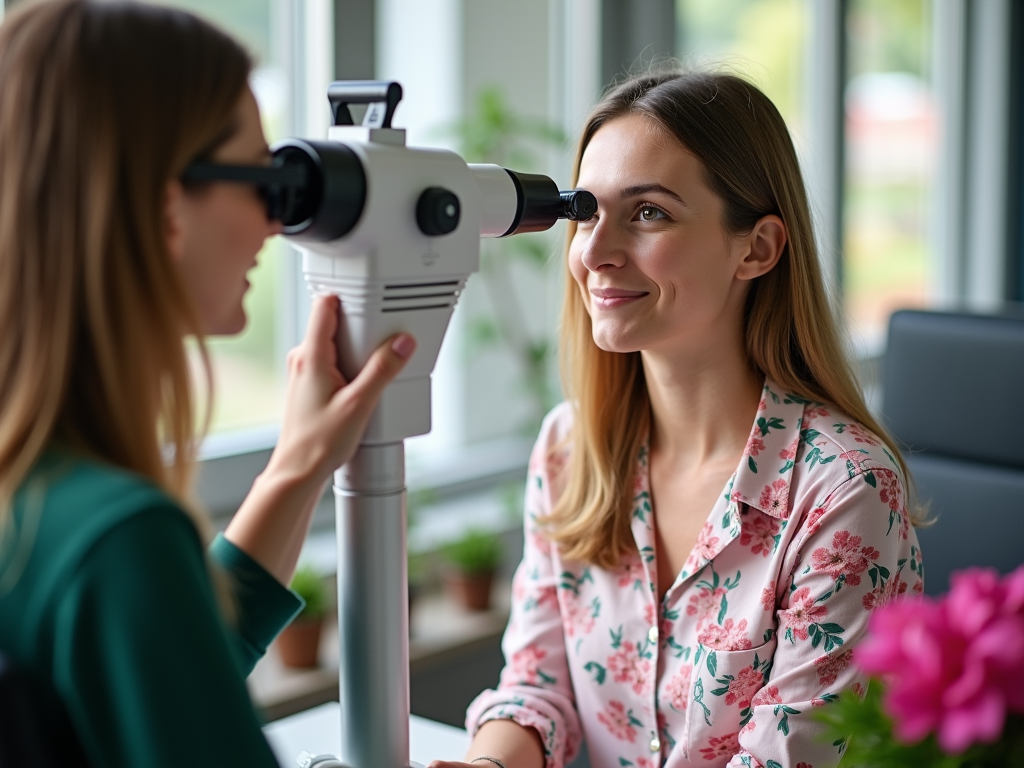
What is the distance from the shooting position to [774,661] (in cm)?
130

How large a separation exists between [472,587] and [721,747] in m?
1.14

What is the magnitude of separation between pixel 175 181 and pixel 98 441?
0.60 ft

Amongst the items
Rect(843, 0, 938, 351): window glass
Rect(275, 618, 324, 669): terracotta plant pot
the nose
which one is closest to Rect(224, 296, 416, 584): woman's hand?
the nose

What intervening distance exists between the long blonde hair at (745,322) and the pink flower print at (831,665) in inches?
10.7

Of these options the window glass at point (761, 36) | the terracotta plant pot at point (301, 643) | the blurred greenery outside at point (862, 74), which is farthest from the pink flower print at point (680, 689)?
the blurred greenery outside at point (862, 74)

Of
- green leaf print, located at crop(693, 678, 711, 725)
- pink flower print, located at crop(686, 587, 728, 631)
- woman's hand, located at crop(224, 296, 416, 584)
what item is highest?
woman's hand, located at crop(224, 296, 416, 584)

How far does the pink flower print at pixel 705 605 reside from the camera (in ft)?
4.51

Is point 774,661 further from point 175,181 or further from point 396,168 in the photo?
point 175,181

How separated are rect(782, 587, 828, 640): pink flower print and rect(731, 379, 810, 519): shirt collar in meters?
0.10

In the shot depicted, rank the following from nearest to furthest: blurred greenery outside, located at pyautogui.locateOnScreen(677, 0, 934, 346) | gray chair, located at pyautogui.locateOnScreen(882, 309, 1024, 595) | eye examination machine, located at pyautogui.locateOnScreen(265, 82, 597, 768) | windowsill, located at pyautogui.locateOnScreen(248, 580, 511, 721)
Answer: eye examination machine, located at pyautogui.locateOnScreen(265, 82, 597, 768)
gray chair, located at pyautogui.locateOnScreen(882, 309, 1024, 595)
windowsill, located at pyautogui.locateOnScreen(248, 580, 511, 721)
blurred greenery outside, located at pyautogui.locateOnScreen(677, 0, 934, 346)

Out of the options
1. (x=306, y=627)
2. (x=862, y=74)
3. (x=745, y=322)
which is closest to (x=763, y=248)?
(x=745, y=322)

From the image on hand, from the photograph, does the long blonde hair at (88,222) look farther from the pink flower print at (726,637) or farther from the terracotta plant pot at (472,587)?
the terracotta plant pot at (472,587)

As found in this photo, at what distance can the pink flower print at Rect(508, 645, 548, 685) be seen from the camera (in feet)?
4.93

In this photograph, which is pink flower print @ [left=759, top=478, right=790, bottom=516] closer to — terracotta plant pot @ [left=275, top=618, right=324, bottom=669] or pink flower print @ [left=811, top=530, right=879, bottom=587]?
pink flower print @ [left=811, top=530, right=879, bottom=587]
